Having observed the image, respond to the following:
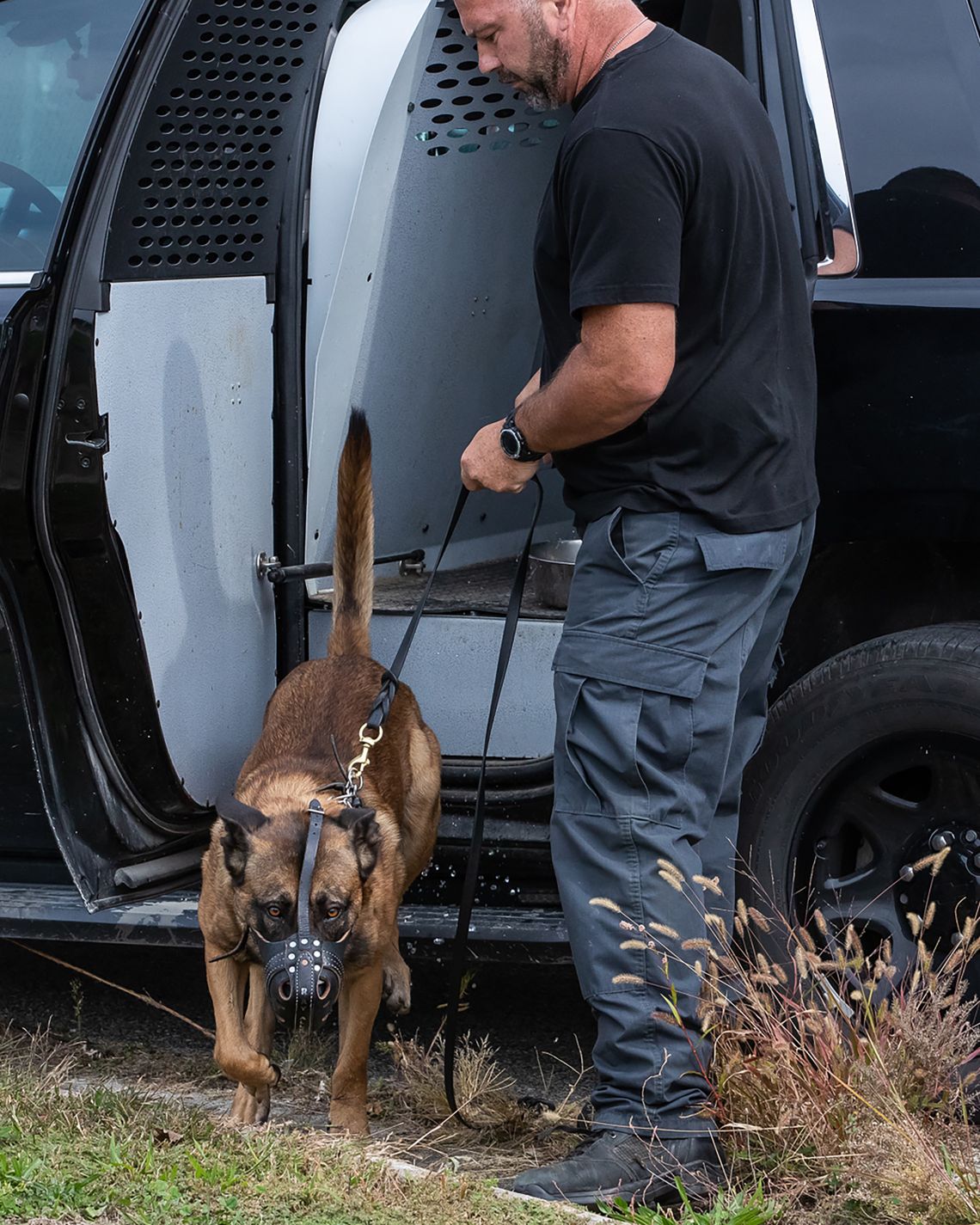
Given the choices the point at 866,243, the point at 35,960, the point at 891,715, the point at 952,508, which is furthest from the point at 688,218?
the point at 35,960

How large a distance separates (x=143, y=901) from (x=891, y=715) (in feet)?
5.34

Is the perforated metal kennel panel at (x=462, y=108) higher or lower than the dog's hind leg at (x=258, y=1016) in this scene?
higher

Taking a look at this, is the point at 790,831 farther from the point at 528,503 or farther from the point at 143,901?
the point at 528,503

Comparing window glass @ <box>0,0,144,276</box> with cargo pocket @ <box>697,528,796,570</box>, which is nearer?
cargo pocket @ <box>697,528,796,570</box>

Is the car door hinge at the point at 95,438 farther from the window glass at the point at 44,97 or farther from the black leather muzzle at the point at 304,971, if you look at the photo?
the black leather muzzle at the point at 304,971

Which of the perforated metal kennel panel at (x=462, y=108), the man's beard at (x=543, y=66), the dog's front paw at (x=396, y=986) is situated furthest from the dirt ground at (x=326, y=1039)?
the perforated metal kennel panel at (x=462, y=108)

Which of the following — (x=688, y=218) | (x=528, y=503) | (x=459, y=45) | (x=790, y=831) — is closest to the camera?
(x=688, y=218)

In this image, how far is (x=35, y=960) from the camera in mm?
4254

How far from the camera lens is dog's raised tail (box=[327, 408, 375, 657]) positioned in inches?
133

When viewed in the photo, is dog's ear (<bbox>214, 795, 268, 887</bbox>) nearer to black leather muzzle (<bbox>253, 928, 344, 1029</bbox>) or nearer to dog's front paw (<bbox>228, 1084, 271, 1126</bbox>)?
black leather muzzle (<bbox>253, 928, 344, 1029</bbox>)

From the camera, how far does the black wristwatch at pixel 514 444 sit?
2.73 m

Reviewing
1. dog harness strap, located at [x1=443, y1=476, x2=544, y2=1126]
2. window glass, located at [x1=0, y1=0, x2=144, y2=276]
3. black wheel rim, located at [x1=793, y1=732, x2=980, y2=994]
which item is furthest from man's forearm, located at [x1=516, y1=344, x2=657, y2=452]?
window glass, located at [x1=0, y1=0, x2=144, y2=276]

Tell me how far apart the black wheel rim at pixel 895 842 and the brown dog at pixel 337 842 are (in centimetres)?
89

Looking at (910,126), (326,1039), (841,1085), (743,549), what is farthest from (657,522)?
(326,1039)
